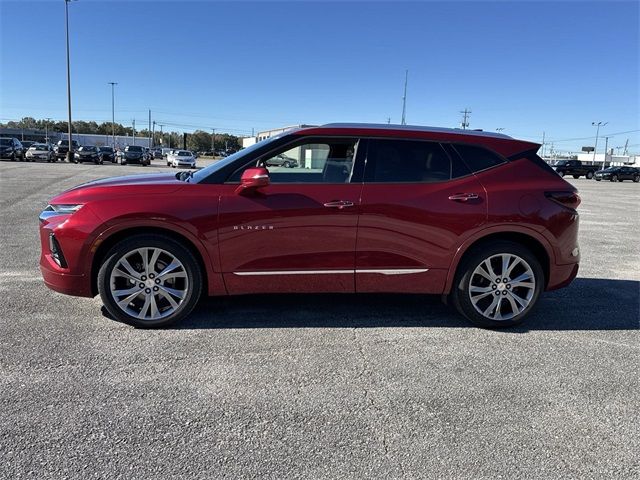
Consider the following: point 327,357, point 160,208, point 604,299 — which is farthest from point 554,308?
point 160,208

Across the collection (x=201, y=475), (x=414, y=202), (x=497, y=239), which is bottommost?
(x=201, y=475)

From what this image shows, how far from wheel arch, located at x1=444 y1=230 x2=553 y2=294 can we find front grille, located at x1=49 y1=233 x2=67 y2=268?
10.9 ft

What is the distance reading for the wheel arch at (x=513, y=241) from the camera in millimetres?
4434

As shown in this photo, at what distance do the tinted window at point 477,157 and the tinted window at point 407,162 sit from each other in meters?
0.16

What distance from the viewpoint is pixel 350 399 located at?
3.18m

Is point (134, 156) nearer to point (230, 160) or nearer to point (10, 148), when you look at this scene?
point (10, 148)

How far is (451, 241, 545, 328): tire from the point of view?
446cm

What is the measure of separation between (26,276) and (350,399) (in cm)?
436

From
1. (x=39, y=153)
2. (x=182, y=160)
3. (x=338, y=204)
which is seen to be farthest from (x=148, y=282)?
(x=39, y=153)

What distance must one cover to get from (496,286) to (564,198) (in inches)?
40.5

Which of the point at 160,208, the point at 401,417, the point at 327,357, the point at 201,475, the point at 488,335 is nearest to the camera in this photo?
the point at 201,475

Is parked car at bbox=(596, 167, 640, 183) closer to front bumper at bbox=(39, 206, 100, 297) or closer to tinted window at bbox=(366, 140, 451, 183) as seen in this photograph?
tinted window at bbox=(366, 140, 451, 183)

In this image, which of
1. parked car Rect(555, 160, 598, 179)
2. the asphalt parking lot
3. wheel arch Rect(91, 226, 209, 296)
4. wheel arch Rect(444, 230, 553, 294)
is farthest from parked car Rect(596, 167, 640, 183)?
wheel arch Rect(91, 226, 209, 296)

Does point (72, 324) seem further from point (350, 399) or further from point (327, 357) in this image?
point (350, 399)
